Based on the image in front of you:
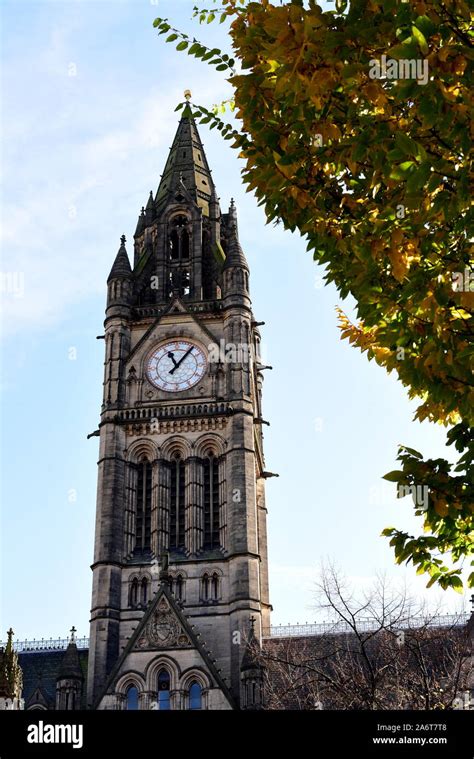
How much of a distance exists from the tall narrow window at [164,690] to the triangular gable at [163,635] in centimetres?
92

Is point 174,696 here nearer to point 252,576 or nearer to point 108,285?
point 252,576

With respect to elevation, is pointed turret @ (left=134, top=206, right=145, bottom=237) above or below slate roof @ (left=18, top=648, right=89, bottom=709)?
above

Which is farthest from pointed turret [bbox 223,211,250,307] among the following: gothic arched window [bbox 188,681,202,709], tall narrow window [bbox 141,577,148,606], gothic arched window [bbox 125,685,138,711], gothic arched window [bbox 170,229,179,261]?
gothic arched window [bbox 125,685,138,711]

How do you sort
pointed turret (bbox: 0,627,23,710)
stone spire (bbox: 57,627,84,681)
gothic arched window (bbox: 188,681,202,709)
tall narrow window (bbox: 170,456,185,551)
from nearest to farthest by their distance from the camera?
pointed turret (bbox: 0,627,23,710), gothic arched window (bbox: 188,681,202,709), stone spire (bbox: 57,627,84,681), tall narrow window (bbox: 170,456,185,551)

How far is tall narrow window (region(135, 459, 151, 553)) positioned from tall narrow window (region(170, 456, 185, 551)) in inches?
42.7

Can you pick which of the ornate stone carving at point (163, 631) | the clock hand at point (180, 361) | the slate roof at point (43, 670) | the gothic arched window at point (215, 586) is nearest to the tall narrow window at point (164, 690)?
the ornate stone carving at point (163, 631)

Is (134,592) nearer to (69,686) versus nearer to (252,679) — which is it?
(69,686)

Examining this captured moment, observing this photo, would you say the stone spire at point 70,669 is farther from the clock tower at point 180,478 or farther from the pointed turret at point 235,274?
the pointed turret at point 235,274

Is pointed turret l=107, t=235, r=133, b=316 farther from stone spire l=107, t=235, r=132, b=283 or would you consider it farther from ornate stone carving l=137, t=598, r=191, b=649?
ornate stone carving l=137, t=598, r=191, b=649

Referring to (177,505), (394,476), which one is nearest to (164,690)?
(177,505)

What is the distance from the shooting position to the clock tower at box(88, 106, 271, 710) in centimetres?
3712

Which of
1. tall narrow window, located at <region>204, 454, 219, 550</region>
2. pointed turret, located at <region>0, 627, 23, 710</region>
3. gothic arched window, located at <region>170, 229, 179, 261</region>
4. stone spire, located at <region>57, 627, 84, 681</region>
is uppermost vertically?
gothic arched window, located at <region>170, 229, 179, 261</region>

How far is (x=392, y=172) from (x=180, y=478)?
37262 mm

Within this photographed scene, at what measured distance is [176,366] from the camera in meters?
46.3
